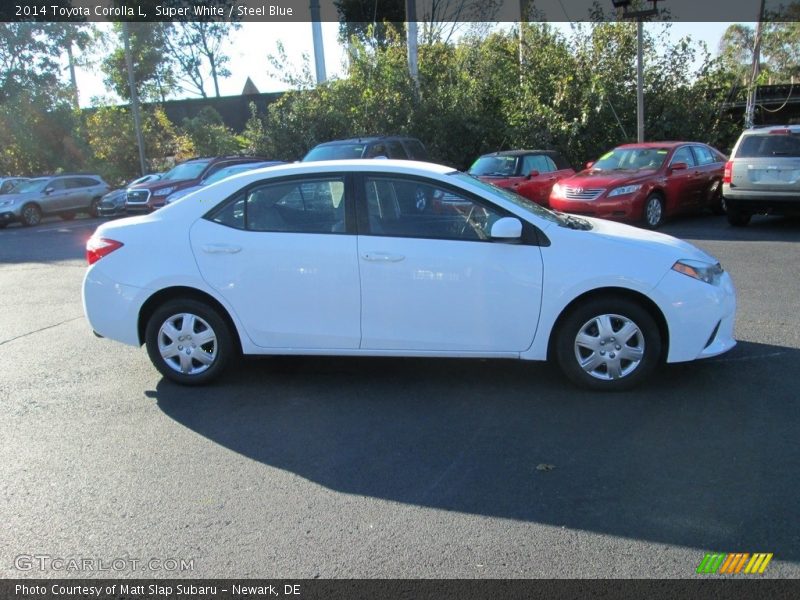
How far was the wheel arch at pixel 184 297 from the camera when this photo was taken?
212 inches

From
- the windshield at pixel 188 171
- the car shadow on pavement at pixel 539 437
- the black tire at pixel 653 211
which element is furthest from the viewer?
the windshield at pixel 188 171

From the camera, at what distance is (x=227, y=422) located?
15.9 feet

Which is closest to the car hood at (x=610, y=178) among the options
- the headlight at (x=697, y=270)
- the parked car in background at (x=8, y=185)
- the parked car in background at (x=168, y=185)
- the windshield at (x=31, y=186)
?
the headlight at (x=697, y=270)

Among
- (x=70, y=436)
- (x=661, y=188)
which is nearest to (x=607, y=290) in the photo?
(x=70, y=436)

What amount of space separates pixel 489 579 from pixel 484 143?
20641 mm

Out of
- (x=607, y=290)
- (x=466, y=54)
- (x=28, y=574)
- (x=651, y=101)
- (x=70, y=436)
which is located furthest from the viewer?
(x=466, y=54)

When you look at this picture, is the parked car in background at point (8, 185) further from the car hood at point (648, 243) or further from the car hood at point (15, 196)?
the car hood at point (648, 243)

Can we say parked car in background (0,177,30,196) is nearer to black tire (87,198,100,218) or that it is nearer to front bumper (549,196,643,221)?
black tire (87,198,100,218)

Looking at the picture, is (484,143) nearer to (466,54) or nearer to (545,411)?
(466,54)

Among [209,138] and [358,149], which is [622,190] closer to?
[358,149]

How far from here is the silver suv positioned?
11.6 meters

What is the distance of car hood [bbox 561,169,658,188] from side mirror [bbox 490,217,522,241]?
8547 millimetres
